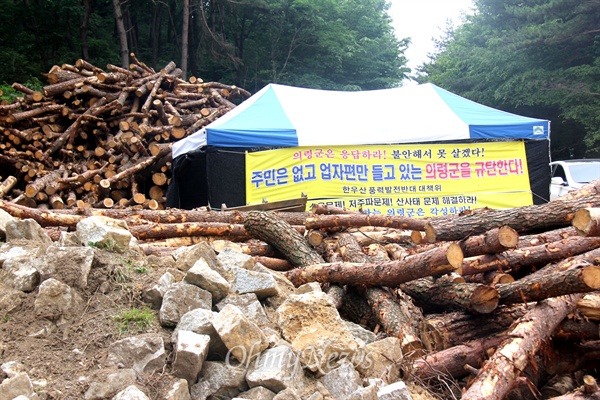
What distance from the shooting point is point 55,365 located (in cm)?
261

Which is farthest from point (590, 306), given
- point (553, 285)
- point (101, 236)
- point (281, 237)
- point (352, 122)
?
point (352, 122)

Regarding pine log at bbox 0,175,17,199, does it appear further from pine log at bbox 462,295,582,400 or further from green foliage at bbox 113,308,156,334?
pine log at bbox 462,295,582,400

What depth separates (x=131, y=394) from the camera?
2.34 metres

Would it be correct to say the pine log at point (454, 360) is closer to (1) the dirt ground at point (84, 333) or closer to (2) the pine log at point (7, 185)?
(1) the dirt ground at point (84, 333)

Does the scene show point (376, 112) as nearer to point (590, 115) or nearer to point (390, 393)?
point (390, 393)

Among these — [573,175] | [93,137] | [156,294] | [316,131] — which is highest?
[93,137]

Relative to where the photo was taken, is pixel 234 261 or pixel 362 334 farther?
pixel 234 261

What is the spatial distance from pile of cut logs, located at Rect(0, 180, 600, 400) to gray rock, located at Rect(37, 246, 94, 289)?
167 cm

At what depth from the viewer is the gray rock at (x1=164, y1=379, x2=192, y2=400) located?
8.10 feet

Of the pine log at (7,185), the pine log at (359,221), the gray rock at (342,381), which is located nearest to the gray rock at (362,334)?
the gray rock at (342,381)

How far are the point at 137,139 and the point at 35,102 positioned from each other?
229 centimetres

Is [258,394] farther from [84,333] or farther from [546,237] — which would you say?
[546,237]

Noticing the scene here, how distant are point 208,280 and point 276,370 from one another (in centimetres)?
75

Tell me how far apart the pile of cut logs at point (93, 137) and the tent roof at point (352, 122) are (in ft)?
4.22
